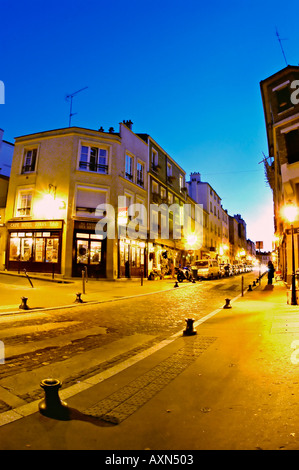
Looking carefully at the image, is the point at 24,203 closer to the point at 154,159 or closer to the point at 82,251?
the point at 82,251

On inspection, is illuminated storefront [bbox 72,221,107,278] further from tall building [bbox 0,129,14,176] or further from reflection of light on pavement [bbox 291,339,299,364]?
reflection of light on pavement [bbox 291,339,299,364]

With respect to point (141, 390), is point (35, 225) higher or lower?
higher

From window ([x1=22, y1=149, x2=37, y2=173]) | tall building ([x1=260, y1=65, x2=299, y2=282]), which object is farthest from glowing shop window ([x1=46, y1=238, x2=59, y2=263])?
tall building ([x1=260, y1=65, x2=299, y2=282])

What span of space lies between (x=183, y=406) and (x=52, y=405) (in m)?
1.36

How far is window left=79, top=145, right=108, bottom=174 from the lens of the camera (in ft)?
72.3

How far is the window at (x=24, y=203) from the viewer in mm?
22203

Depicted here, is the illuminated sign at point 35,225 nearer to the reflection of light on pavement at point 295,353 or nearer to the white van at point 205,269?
the white van at point 205,269

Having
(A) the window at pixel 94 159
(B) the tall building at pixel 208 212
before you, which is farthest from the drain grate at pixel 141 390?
(B) the tall building at pixel 208 212

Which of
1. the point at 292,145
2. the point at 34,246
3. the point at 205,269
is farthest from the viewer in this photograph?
the point at 205,269

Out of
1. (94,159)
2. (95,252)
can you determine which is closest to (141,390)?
(95,252)

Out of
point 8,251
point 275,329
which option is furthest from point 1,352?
point 8,251

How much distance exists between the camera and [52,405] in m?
2.82

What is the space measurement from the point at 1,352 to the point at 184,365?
10.3 ft
